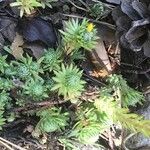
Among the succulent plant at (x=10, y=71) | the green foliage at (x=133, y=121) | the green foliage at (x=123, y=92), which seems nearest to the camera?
→ the green foliage at (x=133, y=121)

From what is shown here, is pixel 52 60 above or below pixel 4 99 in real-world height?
above

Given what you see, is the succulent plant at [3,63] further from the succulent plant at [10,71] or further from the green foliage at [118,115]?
the green foliage at [118,115]

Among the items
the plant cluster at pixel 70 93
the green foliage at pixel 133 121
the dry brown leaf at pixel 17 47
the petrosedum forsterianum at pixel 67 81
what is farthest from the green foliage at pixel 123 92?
the dry brown leaf at pixel 17 47

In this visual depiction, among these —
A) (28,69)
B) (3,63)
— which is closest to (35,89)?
(28,69)

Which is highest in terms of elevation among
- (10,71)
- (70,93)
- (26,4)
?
(26,4)

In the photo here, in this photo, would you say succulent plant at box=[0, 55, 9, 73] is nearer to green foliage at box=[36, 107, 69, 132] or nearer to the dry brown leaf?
the dry brown leaf

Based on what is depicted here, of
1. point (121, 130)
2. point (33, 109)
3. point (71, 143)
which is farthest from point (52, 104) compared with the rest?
point (121, 130)

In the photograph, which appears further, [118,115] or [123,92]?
[123,92]

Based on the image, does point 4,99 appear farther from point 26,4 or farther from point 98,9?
point 98,9
